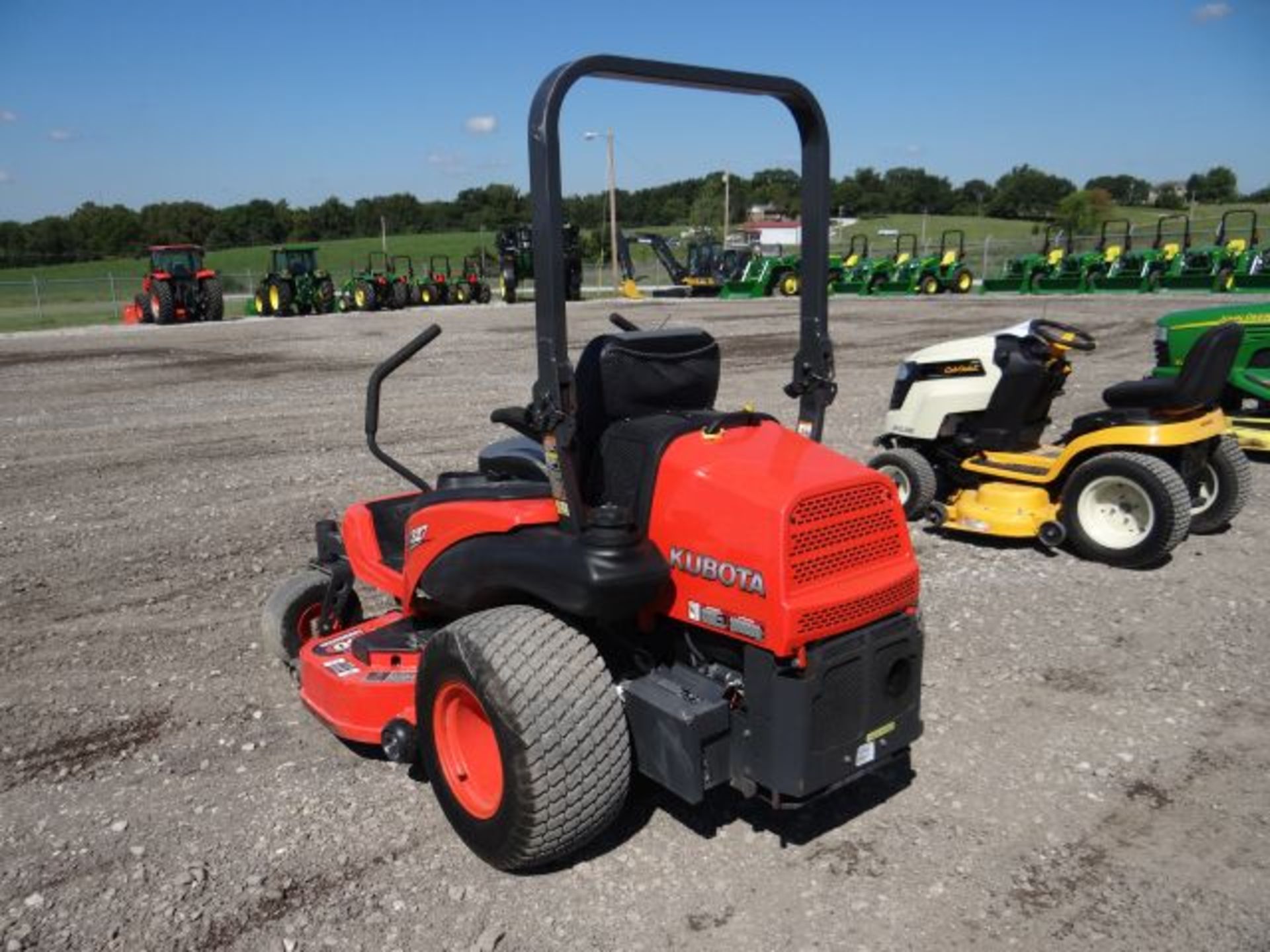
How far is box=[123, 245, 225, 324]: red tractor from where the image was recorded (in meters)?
25.8

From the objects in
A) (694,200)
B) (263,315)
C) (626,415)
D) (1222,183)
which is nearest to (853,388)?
(626,415)

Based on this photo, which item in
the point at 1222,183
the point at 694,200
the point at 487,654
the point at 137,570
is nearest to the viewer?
the point at 487,654

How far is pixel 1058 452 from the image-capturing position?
6.36m

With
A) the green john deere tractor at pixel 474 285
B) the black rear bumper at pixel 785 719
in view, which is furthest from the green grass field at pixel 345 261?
the black rear bumper at pixel 785 719

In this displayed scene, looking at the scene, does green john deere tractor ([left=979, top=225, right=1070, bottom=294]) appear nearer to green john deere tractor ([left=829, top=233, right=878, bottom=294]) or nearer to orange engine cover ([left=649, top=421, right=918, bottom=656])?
green john deere tractor ([left=829, top=233, right=878, bottom=294])

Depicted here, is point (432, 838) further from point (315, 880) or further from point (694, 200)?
point (694, 200)

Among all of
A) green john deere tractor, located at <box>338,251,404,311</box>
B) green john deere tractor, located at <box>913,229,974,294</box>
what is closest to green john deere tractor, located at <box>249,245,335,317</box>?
green john deere tractor, located at <box>338,251,404,311</box>

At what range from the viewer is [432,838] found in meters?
3.16

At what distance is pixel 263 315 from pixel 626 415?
2758cm

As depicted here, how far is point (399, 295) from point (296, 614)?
26.9 m

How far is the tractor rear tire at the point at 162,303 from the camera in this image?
25.6 meters

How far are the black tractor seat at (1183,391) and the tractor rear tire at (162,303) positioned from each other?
81.1 feet

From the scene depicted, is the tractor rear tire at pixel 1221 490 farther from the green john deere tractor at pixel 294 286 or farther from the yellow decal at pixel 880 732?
the green john deere tractor at pixel 294 286

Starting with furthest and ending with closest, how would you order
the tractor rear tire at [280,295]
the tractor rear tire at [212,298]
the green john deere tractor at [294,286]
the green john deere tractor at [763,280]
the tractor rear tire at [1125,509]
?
1. the green john deere tractor at [763,280]
2. the green john deere tractor at [294,286]
3. the tractor rear tire at [280,295]
4. the tractor rear tire at [212,298]
5. the tractor rear tire at [1125,509]
